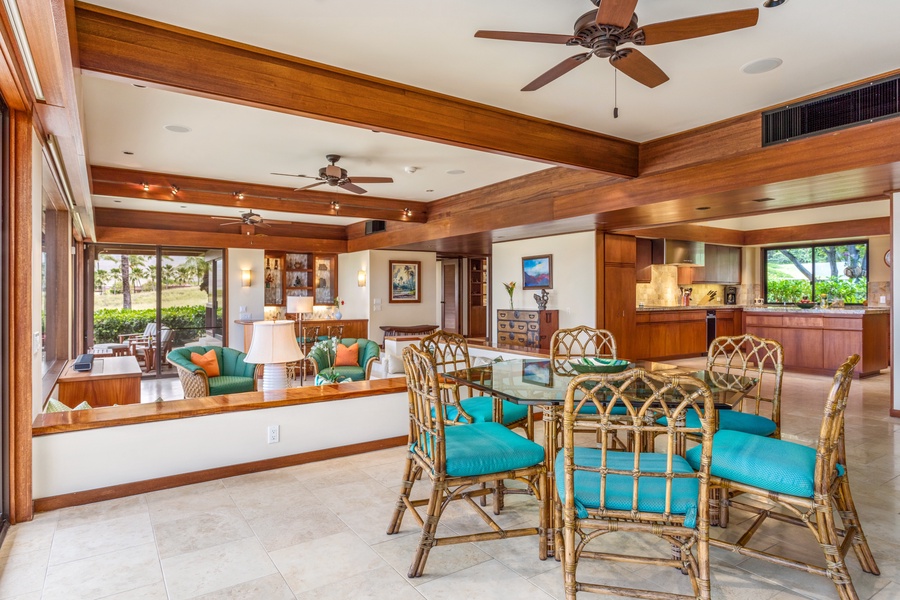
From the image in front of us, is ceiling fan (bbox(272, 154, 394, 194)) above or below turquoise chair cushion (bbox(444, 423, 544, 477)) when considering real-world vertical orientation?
above

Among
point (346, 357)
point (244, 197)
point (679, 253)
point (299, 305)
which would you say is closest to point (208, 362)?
point (346, 357)

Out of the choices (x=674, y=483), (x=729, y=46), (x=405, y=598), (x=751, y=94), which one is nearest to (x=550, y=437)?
(x=674, y=483)

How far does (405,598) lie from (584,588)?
70cm

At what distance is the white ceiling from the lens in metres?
2.59

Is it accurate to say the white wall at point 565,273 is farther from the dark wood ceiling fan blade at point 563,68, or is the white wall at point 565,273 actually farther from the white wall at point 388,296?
the dark wood ceiling fan blade at point 563,68

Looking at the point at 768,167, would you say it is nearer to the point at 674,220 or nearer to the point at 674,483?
the point at 674,220

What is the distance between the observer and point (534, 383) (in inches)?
109

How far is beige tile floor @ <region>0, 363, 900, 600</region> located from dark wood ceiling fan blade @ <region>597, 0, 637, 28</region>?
2373mm

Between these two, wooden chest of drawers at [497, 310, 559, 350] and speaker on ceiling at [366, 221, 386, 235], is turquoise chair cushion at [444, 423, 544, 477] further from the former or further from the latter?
speaker on ceiling at [366, 221, 386, 235]

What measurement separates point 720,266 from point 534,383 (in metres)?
9.45

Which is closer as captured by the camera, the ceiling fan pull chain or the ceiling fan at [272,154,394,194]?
the ceiling fan pull chain

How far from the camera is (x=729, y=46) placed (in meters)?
2.95

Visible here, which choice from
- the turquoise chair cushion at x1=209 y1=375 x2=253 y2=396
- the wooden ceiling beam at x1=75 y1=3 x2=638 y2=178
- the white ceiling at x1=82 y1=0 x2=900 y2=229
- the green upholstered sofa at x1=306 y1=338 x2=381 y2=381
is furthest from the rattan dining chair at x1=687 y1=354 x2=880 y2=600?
the green upholstered sofa at x1=306 y1=338 x2=381 y2=381

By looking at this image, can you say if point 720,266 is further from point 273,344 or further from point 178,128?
point 178,128
